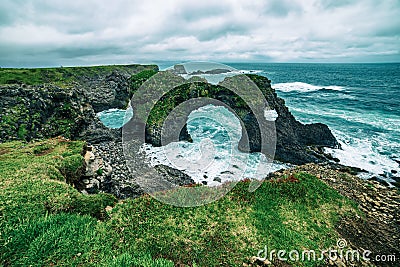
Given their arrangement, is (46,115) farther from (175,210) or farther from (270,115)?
(270,115)

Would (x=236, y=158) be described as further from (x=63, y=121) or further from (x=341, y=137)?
(x=63, y=121)

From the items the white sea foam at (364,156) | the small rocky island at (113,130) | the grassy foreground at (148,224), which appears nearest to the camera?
the grassy foreground at (148,224)

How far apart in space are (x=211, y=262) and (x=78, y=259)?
4.97m

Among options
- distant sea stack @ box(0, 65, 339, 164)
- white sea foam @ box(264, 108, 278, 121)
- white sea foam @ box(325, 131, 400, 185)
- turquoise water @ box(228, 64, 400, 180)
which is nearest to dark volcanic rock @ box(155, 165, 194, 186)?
distant sea stack @ box(0, 65, 339, 164)

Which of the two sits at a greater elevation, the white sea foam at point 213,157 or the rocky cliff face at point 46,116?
the rocky cliff face at point 46,116

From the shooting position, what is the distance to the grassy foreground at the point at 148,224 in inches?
329

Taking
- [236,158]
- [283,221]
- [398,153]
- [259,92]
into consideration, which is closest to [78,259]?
[283,221]
